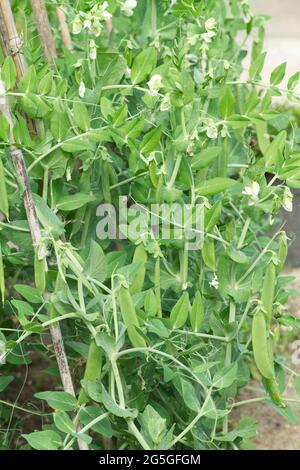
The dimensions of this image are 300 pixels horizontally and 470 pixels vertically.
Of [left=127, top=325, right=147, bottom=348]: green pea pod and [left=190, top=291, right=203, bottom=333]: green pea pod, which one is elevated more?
[left=127, top=325, right=147, bottom=348]: green pea pod

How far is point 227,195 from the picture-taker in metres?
1.23

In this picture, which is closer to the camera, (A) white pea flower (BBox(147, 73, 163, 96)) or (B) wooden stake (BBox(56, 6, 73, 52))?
(A) white pea flower (BBox(147, 73, 163, 96))

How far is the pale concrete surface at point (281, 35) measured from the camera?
12.8 feet

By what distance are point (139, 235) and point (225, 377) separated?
236 millimetres

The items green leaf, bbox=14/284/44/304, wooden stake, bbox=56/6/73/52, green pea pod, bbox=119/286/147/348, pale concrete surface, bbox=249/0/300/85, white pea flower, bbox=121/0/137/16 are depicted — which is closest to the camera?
green pea pod, bbox=119/286/147/348

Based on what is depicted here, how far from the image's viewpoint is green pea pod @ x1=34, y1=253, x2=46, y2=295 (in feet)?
3.28

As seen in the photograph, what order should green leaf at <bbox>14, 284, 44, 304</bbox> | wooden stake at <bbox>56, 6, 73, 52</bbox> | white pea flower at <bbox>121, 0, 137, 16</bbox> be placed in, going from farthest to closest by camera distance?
1. wooden stake at <bbox>56, 6, 73, 52</bbox>
2. white pea flower at <bbox>121, 0, 137, 16</bbox>
3. green leaf at <bbox>14, 284, 44, 304</bbox>

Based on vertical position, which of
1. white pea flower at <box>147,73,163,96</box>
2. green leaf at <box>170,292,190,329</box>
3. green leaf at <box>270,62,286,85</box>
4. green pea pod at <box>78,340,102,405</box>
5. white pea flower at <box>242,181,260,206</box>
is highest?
white pea flower at <box>147,73,163,96</box>

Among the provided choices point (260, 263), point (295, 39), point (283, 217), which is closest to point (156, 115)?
point (260, 263)

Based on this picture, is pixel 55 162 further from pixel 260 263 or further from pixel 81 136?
pixel 260 263

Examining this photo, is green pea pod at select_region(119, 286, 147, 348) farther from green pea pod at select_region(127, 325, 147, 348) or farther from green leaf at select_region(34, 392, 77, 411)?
green leaf at select_region(34, 392, 77, 411)

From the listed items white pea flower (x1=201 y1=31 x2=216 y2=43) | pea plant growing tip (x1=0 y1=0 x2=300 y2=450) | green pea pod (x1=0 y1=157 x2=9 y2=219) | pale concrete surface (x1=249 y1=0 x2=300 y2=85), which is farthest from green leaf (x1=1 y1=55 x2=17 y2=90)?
pale concrete surface (x1=249 y1=0 x2=300 y2=85)

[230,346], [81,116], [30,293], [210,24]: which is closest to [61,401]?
[30,293]

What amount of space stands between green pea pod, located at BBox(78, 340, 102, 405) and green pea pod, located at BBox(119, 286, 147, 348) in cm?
6
